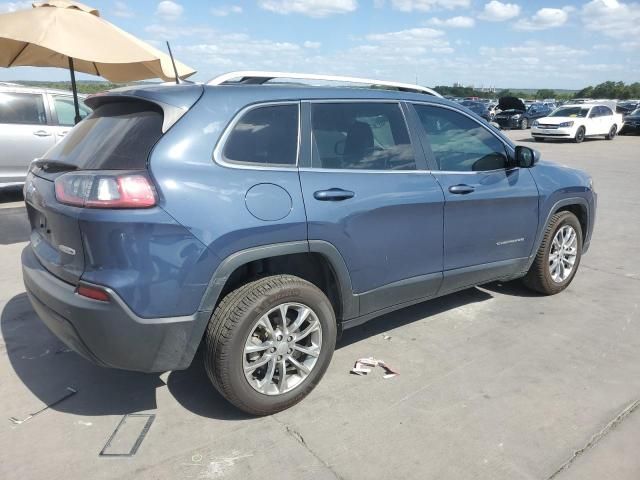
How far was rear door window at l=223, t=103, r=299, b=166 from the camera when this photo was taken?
274 centimetres

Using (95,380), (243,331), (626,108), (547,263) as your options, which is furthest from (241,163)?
(626,108)

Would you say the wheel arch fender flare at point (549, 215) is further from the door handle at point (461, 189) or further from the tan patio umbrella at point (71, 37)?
the tan patio umbrella at point (71, 37)

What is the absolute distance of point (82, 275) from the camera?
251cm

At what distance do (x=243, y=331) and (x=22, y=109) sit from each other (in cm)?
749

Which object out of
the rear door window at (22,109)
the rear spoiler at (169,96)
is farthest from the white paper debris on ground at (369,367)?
the rear door window at (22,109)

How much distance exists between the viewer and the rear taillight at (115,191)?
2424 mm

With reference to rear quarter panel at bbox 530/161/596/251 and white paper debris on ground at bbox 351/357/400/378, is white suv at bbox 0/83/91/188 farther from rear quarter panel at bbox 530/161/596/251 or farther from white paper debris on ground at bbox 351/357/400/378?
rear quarter panel at bbox 530/161/596/251

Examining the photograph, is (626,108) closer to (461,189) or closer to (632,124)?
(632,124)

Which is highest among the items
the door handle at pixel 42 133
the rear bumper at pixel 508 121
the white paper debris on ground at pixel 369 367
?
the door handle at pixel 42 133

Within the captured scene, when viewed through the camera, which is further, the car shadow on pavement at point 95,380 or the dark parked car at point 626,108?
the dark parked car at point 626,108

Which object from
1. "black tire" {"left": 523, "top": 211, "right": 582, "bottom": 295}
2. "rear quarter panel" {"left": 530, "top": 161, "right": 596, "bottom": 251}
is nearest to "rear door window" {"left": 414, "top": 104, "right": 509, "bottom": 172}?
"rear quarter panel" {"left": 530, "top": 161, "right": 596, "bottom": 251}

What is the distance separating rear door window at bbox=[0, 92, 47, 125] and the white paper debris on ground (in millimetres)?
7317

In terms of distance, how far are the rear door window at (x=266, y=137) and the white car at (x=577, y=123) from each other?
71.8 feet

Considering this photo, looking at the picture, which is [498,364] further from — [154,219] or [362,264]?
[154,219]
